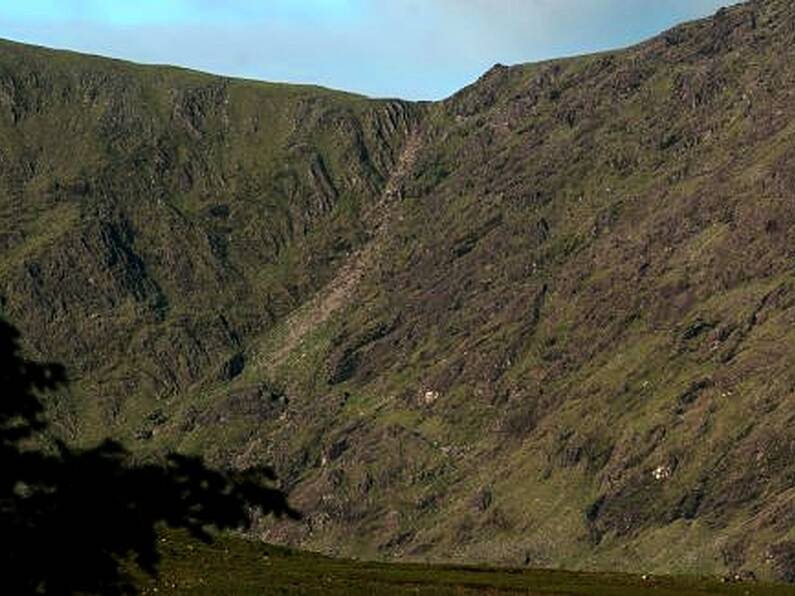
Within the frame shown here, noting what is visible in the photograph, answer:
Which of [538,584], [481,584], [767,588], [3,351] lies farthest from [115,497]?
[767,588]

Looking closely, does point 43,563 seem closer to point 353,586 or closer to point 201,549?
point 353,586

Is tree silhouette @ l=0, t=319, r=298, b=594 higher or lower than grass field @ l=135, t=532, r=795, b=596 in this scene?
higher

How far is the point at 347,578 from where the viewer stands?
76.8 metres

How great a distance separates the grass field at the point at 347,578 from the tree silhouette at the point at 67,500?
146 feet

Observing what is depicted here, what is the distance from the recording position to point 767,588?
89625 mm

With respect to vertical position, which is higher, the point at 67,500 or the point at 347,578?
the point at 67,500

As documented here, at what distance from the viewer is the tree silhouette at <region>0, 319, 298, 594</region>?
641 inches

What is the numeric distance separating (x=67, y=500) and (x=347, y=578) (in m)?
61.3

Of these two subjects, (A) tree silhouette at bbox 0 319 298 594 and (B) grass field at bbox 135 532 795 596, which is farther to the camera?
(B) grass field at bbox 135 532 795 596

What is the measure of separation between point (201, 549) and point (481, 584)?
12636 millimetres

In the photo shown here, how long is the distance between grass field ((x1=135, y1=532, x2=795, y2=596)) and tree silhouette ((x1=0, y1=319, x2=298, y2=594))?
44.5 meters

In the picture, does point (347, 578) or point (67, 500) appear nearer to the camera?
point (67, 500)

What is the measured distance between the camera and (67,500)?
16359 millimetres

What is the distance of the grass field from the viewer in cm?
6794
